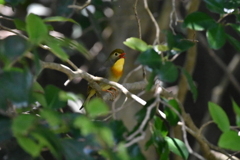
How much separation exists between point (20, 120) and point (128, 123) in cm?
228

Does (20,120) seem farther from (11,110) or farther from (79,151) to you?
(11,110)

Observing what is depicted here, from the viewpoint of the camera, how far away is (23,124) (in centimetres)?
91

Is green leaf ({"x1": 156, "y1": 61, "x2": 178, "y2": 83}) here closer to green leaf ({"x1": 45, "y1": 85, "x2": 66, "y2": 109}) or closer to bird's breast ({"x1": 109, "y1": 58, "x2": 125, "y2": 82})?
green leaf ({"x1": 45, "y1": 85, "x2": 66, "y2": 109})

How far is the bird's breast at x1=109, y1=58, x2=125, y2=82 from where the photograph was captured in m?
3.11

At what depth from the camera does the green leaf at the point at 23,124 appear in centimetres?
90

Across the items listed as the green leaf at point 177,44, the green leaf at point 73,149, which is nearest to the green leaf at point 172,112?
the green leaf at point 177,44

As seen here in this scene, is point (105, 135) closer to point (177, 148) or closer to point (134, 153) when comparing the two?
point (134, 153)

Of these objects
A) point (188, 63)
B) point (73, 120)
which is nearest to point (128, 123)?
point (188, 63)

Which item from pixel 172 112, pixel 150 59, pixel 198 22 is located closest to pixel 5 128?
pixel 150 59

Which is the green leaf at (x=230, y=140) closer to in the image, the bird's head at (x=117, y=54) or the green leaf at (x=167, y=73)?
the green leaf at (x=167, y=73)

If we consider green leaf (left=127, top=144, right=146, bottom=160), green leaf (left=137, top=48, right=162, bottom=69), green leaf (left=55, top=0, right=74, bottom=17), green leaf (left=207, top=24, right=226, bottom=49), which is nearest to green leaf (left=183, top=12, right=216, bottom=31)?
green leaf (left=207, top=24, right=226, bottom=49)

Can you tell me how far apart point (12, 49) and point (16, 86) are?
0.29ft

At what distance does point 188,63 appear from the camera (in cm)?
326

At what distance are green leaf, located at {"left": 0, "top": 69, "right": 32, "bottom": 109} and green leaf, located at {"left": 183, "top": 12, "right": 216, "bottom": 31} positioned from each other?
619 mm
